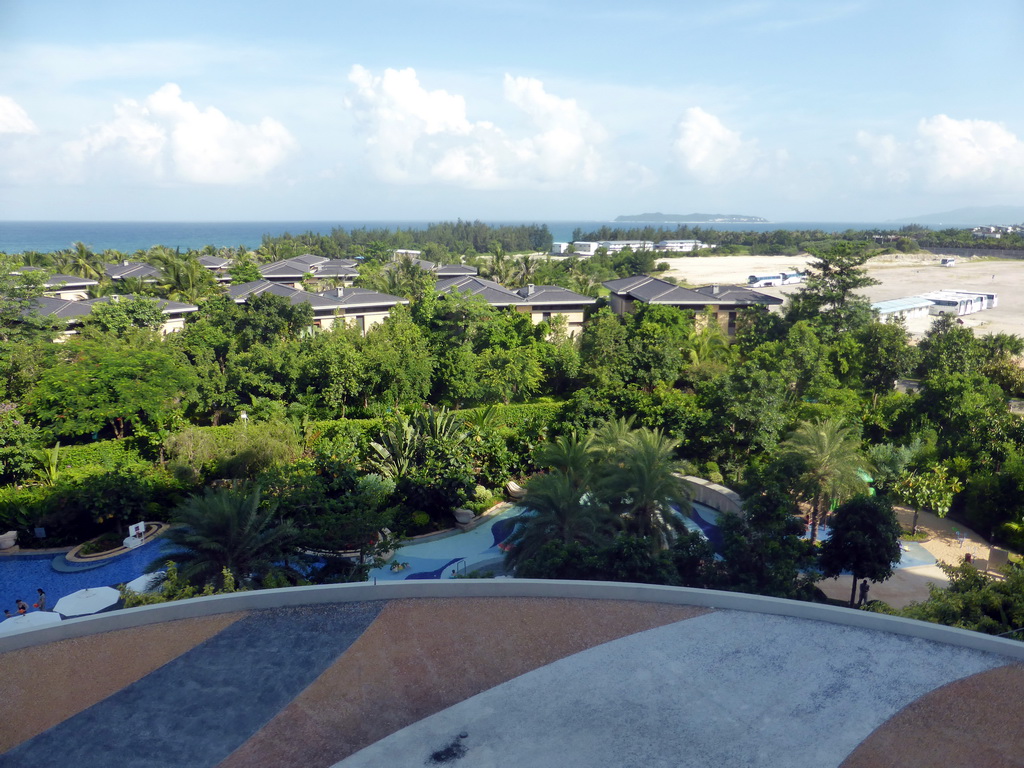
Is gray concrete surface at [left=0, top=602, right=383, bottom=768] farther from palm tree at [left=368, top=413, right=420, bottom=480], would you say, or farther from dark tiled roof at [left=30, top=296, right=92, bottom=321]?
dark tiled roof at [left=30, top=296, right=92, bottom=321]

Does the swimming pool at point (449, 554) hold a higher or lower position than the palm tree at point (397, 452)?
lower

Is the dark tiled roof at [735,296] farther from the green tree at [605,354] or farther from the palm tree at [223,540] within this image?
the palm tree at [223,540]

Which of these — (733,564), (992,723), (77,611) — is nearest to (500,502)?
(733,564)

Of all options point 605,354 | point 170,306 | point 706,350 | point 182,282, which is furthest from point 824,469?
point 182,282

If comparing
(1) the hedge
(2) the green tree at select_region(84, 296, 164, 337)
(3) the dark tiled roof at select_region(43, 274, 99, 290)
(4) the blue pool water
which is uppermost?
(3) the dark tiled roof at select_region(43, 274, 99, 290)

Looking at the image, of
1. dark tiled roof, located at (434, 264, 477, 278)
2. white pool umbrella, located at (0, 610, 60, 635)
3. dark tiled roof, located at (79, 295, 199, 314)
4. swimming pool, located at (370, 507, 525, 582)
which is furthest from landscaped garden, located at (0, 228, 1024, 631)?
dark tiled roof, located at (434, 264, 477, 278)

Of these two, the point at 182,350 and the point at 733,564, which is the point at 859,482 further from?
the point at 182,350

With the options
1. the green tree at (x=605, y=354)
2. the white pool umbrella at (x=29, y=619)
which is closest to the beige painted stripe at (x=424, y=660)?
the white pool umbrella at (x=29, y=619)
